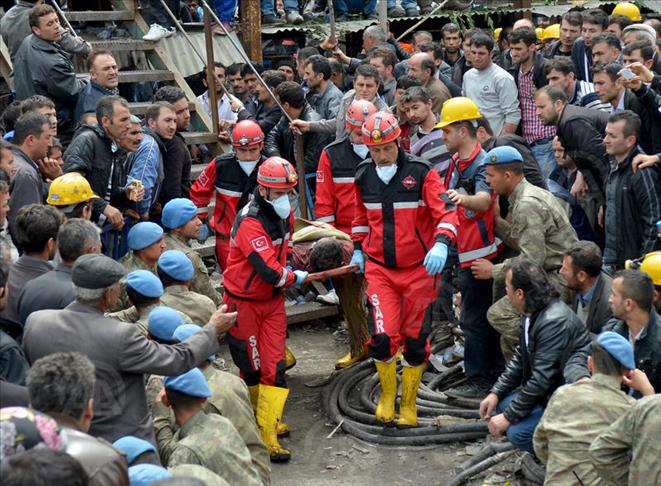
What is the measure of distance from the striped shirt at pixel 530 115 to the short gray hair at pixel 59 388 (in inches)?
293

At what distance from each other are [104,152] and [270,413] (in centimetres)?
269

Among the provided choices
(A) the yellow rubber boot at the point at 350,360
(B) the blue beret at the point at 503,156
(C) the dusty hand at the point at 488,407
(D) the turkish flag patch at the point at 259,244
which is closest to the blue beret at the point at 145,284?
(D) the turkish flag patch at the point at 259,244

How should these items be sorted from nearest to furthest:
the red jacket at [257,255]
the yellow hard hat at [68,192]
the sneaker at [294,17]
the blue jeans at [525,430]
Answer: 1. the blue jeans at [525,430]
2. the yellow hard hat at [68,192]
3. the red jacket at [257,255]
4. the sneaker at [294,17]

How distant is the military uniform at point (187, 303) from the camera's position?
7195 mm

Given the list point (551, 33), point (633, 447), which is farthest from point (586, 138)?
point (551, 33)

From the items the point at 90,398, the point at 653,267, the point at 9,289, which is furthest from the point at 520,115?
the point at 90,398

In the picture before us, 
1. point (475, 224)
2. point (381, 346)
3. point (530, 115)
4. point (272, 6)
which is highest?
point (272, 6)

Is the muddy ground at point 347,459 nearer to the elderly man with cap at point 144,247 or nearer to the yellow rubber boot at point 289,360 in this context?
the yellow rubber boot at point 289,360

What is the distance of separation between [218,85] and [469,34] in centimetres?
312

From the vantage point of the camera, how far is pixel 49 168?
8.18 meters

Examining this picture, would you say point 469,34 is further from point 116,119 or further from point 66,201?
point 66,201

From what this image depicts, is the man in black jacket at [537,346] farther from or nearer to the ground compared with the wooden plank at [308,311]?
farther from the ground

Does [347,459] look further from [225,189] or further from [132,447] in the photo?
[132,447]

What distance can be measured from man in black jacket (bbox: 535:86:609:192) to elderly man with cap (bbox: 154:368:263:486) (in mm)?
4950
